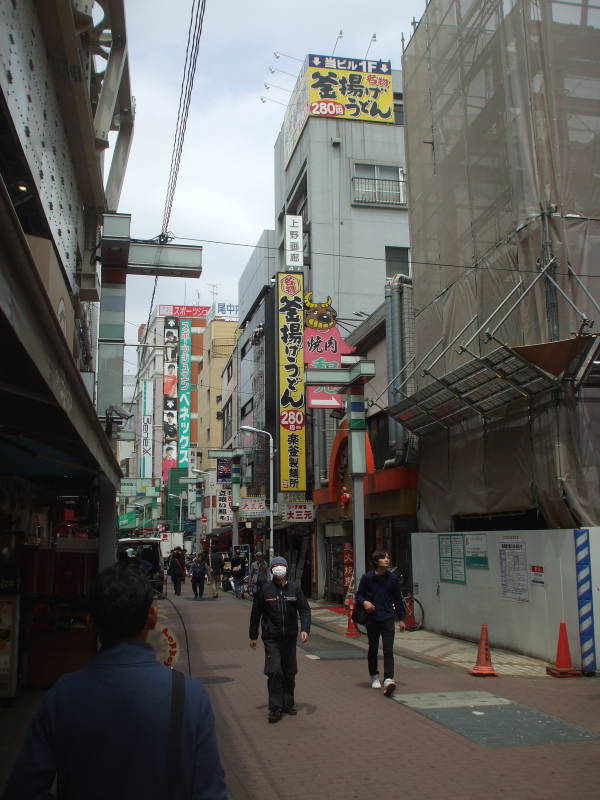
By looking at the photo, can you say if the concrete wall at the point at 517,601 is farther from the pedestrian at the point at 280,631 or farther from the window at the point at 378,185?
the window at the point at 378,185

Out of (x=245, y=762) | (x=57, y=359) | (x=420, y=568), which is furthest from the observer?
(x=420, y=568)

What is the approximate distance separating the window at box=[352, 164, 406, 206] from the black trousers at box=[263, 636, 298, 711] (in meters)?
28.2

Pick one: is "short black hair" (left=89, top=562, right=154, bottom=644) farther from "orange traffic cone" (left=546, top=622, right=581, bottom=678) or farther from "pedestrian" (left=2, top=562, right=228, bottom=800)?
"orange traffic cone" (left=546, top=622, right=581, bottom=678)

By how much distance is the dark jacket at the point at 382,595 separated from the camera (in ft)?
32.4

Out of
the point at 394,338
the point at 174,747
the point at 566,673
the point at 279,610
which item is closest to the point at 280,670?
the point at 279,610

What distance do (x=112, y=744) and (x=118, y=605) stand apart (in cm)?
45

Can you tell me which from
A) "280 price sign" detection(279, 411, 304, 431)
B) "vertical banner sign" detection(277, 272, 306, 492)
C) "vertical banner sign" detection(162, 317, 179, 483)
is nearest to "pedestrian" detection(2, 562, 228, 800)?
"vertical banner sign" detection(277, 272, 306, 492)

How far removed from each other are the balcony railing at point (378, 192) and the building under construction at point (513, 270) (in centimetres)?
1693

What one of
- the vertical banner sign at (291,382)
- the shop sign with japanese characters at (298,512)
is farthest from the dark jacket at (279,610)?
the vertical banner sign at (291,382)

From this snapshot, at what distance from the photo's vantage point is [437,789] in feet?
19.6

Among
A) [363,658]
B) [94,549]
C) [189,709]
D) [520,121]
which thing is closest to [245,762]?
[189,709]

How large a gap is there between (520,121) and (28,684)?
11562 millimetres

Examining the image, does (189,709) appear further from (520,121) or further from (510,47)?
(510,47)

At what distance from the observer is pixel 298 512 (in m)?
25.9
